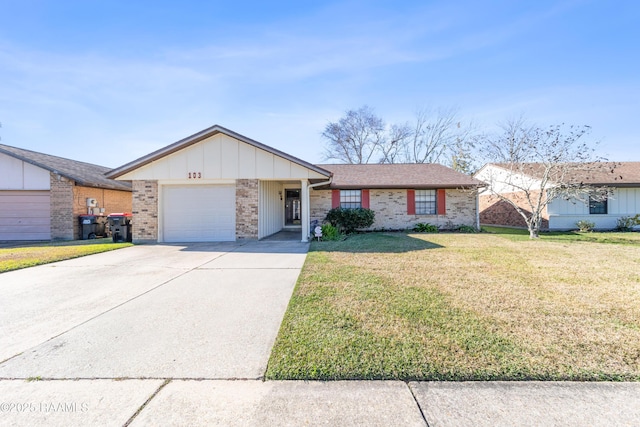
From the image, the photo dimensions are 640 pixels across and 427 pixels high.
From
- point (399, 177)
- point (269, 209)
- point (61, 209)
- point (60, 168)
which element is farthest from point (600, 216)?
point (60, 168)

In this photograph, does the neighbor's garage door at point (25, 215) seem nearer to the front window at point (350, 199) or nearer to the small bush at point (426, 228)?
the front window at point (350, 199)

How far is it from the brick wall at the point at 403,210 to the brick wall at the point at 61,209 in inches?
438

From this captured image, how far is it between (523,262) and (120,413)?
837cm

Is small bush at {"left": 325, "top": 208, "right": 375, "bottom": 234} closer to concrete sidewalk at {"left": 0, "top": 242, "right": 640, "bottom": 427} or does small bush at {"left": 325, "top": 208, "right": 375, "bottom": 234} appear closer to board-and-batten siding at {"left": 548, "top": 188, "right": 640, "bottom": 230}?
concrete sidewalk at {"left": 0, "top": 242, "right": 640, "bottom": 427}

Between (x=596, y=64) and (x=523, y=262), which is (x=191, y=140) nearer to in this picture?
(x=523, y=262)

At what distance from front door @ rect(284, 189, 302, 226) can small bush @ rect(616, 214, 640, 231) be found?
57.1 feet

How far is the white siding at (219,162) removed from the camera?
10.9 meters

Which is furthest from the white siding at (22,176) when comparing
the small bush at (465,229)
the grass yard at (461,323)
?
the small bush at (465,229)

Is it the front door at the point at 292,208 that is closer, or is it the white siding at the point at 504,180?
the white siding at the point at 504,180

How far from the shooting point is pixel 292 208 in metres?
17.4

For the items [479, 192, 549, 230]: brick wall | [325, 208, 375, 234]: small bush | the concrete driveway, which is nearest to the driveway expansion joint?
the concrete driveway

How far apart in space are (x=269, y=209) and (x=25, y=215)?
1125cm

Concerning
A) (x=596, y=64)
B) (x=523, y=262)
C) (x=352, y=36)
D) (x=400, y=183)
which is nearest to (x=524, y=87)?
(x=596, y=64)

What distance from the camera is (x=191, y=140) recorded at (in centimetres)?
1054
